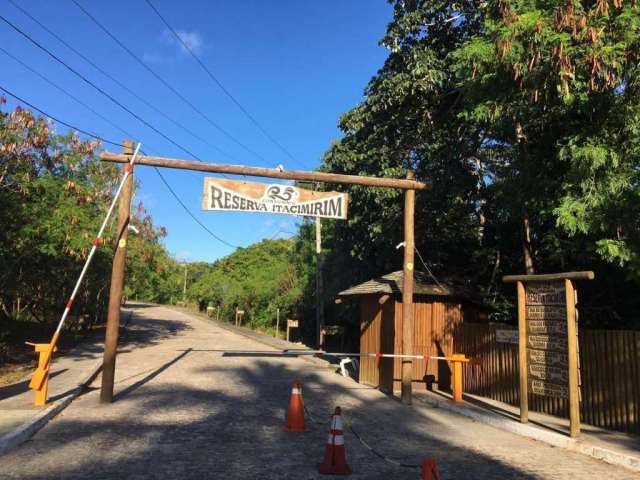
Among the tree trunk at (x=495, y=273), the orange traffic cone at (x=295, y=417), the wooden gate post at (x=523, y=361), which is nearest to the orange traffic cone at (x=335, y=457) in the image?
the orange traffic cone at (x=295, y=417)

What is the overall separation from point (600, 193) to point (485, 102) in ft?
8.73

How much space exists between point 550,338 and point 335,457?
452 cm

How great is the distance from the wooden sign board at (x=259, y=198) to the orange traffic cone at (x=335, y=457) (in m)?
6.03

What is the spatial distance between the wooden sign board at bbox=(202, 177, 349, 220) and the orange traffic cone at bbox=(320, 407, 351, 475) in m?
6.03

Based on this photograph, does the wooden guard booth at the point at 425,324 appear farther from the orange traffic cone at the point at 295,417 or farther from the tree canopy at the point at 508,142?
the orange traffic cone at the point at 295,417

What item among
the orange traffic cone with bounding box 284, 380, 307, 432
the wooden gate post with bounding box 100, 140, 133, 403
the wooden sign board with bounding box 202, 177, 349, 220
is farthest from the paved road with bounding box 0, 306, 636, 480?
the wooden sign board with bounding box 202, 177, 349, 220

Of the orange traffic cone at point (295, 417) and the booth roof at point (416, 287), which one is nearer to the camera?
the orange traffic cone at point (295, 417)

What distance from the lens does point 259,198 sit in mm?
11523

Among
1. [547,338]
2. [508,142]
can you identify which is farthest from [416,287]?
[547,338]

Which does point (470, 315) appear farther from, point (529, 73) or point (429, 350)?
point (529, 73)

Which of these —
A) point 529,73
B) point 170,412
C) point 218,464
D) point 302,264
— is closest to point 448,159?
point 529,73

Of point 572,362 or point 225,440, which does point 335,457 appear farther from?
point 572,362

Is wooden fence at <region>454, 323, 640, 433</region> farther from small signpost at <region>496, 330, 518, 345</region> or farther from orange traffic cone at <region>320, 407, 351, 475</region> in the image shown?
orange traffic cone at <region>320, 407, 351, 475</region>

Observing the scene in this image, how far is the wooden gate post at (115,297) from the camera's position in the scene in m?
10.3
